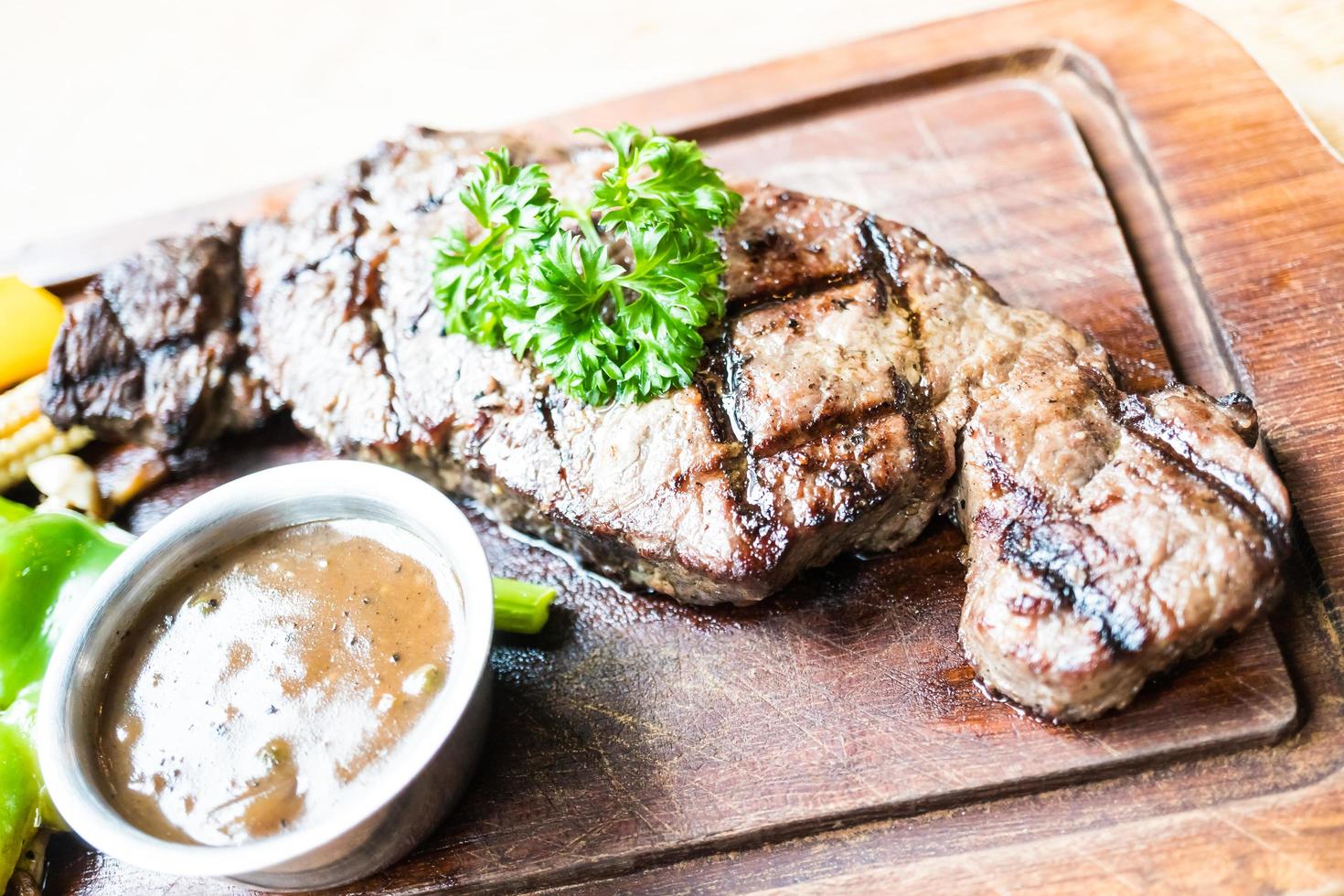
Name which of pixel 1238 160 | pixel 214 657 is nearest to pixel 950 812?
pixel 214 657

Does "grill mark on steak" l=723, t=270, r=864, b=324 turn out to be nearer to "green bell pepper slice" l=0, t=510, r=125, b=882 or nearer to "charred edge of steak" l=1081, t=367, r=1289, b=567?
"charred edge of steak" l=1081, t=367, r=1289, b=567

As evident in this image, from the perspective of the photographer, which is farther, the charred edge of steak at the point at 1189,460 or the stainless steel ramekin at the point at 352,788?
the charred edge of steak at the point at 1189,460

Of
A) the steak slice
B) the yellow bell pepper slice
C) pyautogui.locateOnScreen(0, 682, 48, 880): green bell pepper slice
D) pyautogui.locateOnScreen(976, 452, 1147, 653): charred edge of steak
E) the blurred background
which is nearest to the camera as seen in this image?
pyautogui.locateOnScreen(976, 452, 1147, 653): charred edge of steak

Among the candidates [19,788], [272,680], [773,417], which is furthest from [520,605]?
[19,788]

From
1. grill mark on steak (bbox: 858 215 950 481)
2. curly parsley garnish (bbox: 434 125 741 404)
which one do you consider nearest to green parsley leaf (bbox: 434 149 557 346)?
curly parsley garnish (bbox: 434 125 741 404)

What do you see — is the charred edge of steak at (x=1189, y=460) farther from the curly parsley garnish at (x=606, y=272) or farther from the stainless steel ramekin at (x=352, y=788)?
the stainless steel ramekin at (x=352, y=788)

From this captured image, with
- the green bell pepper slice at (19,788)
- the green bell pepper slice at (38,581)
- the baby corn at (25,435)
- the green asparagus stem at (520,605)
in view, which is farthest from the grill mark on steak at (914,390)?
the baby corn at (25,435)
